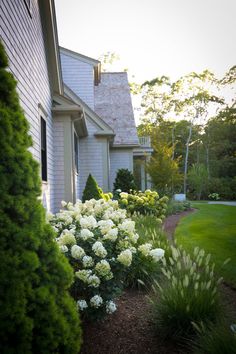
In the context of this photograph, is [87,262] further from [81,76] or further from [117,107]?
[117,107]

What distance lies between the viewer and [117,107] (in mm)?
20875

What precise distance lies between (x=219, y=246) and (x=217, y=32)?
34.9 feet

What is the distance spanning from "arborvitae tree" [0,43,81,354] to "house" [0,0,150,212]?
3.66 meters

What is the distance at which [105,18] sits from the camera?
12953mm

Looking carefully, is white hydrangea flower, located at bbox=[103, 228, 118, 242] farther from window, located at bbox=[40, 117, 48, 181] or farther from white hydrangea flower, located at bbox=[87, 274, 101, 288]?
window, located at bbox=[40, 117, 48, 181]

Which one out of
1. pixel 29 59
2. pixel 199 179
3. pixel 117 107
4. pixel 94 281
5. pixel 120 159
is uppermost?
pixel 117 107

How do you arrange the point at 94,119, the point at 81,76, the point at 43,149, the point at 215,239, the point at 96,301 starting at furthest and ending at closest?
the point at 81,76 < the point at 94,119 < the point at 43,149 < the point at 215,239 < the point at 96,301

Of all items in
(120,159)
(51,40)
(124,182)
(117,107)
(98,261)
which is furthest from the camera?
(117,107)

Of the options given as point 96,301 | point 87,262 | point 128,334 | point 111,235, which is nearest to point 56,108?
point 111,235

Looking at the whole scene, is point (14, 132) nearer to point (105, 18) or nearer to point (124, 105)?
point (105, 18)

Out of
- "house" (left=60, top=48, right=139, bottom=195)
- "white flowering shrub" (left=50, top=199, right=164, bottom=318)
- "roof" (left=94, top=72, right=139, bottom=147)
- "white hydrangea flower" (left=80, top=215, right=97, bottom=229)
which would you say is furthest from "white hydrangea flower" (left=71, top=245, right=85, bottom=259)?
"roof" (left=94, top=72, right=139, bottom=147)

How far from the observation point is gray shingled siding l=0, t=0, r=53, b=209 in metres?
5.83

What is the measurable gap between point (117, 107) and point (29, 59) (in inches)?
539

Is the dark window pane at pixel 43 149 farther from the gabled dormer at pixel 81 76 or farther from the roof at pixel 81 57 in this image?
the roof at pixel 81 57
